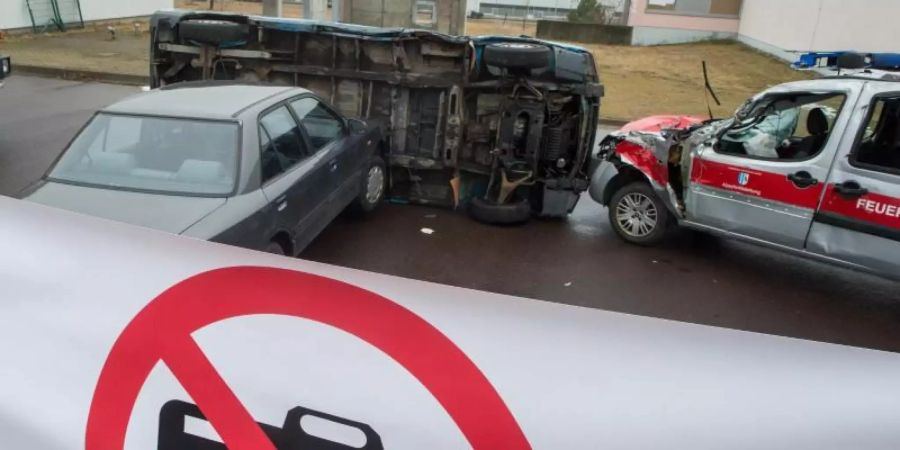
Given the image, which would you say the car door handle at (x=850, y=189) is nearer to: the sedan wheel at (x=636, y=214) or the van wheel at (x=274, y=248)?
the sedan wheel at (x=636, y=214)

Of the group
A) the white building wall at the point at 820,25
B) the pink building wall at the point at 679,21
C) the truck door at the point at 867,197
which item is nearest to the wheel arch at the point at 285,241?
the truck door at the point at 867,197

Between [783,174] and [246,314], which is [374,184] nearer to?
[783,174]

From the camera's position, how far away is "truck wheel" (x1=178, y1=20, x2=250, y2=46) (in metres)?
7.04

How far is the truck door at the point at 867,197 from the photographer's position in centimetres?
501

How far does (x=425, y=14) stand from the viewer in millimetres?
21125

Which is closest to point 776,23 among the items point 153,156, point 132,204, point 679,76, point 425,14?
point 679,76

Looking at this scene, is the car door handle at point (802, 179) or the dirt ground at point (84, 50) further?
the dirt ground at point (84, 50)

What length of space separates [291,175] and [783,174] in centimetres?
393

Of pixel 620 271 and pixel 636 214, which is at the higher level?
pixel 636 214

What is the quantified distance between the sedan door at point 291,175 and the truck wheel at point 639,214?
9.54ft

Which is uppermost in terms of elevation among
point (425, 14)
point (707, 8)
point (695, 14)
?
point (707, 8)

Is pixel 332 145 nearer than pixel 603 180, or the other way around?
pixel 332 145

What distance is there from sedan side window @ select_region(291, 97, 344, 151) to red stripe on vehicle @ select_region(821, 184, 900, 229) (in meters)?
4.09

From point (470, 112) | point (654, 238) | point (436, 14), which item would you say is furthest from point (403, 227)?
point (436, 14)
